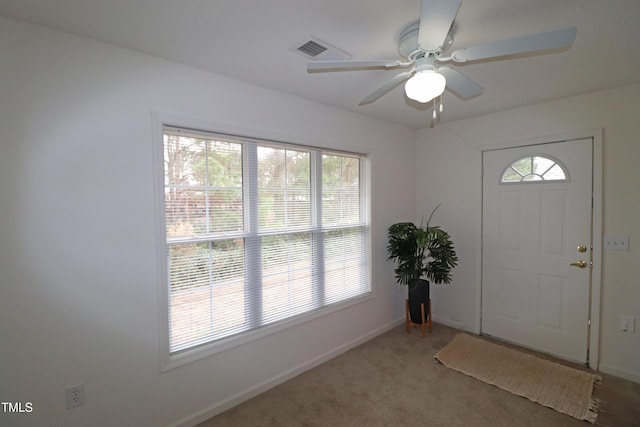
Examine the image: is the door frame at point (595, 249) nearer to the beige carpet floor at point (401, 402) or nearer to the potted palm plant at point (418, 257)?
the beige carpet floor at point (401, 402)

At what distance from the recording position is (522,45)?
1.23m

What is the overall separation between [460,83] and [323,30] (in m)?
0.81

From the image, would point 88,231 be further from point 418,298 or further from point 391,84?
point 418,298

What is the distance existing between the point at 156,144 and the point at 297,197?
119 centimetres

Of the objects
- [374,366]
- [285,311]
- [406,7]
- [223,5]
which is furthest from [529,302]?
[223,5]

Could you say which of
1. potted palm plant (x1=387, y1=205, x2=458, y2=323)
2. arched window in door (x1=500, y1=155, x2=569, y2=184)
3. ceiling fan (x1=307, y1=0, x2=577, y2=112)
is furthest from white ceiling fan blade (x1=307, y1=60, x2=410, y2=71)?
arched window in door (x1=500, y1=155, x2=569, y2=184)

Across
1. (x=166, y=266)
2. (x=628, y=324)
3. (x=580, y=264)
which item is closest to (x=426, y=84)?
(x=166, y=266)

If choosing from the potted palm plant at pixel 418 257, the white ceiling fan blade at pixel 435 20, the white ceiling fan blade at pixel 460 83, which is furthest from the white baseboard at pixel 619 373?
the white ceiling fan blade at pixel 435 20

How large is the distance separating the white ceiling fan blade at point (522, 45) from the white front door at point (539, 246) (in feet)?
6.64

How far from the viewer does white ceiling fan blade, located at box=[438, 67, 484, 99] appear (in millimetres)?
1518

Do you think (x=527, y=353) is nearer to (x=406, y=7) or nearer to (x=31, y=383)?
(x=406, y=7)

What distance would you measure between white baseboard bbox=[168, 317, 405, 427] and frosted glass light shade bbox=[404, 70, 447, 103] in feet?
7.72

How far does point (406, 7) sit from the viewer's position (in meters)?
1.37

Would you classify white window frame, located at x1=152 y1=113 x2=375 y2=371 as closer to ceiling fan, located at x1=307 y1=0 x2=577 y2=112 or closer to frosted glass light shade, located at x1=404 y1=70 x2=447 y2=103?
ceiling fan, located at x1=307 y1=0 x2=577 y2=112
